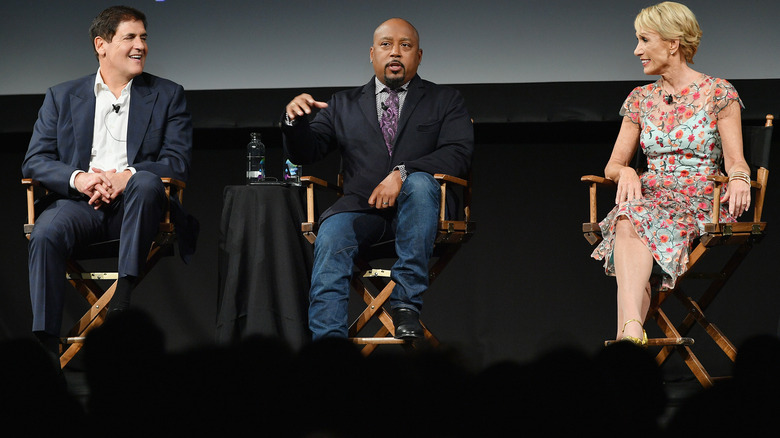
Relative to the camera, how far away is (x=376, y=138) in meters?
3.48

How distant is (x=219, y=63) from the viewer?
4273 mm

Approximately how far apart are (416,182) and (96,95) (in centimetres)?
142

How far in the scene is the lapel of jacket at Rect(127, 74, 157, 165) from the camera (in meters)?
3.46

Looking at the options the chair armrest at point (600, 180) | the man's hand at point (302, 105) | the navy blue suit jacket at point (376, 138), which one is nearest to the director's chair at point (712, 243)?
the chair armrest at point (600, 180)

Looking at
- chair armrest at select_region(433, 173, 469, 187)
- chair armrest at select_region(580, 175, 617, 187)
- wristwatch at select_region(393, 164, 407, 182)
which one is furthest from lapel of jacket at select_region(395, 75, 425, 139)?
→ chair armrest at select_region(580, 175, 617, 187)

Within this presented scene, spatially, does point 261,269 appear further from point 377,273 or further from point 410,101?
point 410,101

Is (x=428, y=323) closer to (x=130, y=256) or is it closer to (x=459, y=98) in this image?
(x=459, y=98)

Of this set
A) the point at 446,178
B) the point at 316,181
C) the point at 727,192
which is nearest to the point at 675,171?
the point at 727,192

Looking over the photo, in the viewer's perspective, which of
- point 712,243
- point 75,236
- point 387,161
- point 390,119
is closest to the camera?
point 712,243

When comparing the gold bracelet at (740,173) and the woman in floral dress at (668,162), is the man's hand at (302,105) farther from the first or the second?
the gold bracelet at (740,173)

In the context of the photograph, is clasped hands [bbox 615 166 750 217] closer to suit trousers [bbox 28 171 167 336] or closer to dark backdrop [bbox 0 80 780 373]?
dark backdrop [bbox 0 80 780 373]

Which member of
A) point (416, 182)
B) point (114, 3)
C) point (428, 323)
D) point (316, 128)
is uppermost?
point (114, 3)

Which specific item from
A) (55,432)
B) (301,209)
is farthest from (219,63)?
(55,432)

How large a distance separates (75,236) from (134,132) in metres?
0.51
